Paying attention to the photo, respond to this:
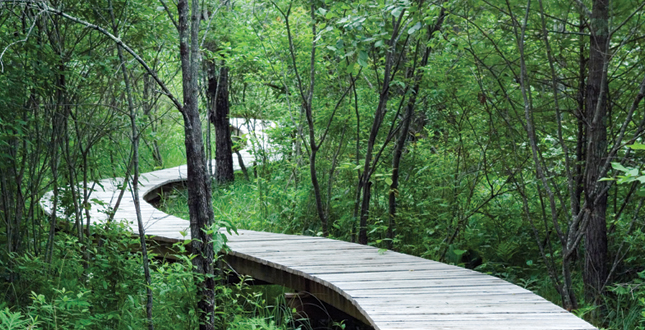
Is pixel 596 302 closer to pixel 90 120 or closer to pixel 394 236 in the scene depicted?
pixel 394 236

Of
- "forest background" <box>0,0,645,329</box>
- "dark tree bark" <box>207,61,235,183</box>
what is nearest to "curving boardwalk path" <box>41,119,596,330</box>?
Answer: "forest background" <box>0,0,645,329</box>

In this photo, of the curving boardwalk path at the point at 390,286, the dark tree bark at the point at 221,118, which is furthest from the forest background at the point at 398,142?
the dark tree bark at the point at 221,118

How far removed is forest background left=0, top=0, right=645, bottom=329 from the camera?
395 centimetres

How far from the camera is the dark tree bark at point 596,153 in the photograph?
12.6ft

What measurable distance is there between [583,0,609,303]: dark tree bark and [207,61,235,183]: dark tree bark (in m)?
7.26

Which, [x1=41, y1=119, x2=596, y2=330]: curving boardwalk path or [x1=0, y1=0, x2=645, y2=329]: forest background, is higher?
[x1=0, y1=0, x2=645, y2=329]: forest background

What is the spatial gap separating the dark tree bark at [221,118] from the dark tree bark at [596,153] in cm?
726

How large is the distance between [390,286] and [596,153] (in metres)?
1.66

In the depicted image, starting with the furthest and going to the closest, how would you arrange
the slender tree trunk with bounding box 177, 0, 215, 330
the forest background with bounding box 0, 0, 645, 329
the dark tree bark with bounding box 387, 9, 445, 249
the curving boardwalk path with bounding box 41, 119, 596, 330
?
the dark tree bark with bounding box 387, 9, 445, 249 → the forest background with bounding box 0, 0, 645, 329 → the slender tree trunk with bounding box 177, 0, 215, 330 → the curving boardwalk path with bounding box 41, 119, 596, 330

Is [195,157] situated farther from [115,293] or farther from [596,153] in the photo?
[596,153]

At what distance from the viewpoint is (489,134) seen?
527 centimetres

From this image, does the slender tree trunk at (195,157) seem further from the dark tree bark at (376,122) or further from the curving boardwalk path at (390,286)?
→ the dark tree bark at (376,122)

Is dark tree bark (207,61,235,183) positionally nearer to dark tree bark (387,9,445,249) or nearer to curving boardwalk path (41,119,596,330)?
curving boardwalk path (41,119,596,330)

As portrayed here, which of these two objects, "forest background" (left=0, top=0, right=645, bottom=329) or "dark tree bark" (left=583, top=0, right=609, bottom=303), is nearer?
"dark tree bark" (left=583, top=0, right=609, bottom=303)
